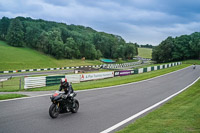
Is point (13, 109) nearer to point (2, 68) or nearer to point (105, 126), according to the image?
point (105, 126)

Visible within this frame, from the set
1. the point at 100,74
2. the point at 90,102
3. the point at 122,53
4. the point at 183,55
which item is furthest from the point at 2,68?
the point at 183,55

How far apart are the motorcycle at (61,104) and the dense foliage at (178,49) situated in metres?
94.2

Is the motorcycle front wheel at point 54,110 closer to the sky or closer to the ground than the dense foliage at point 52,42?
closer to the ground

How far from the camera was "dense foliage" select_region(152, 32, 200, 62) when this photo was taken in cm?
9789

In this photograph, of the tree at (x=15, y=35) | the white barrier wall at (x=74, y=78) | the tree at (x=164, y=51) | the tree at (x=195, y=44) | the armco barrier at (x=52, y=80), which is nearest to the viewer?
the armco barrier at (x=52, y=80)

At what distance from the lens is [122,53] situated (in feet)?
385

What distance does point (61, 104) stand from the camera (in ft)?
29.5

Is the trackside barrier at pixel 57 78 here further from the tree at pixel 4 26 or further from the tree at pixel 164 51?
the tree at pixel 4 26

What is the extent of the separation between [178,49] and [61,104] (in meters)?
103

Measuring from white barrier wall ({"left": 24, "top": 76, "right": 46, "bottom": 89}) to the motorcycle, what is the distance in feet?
31.8

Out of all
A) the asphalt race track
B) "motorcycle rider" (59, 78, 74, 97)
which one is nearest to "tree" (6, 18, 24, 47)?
the asphalt race track

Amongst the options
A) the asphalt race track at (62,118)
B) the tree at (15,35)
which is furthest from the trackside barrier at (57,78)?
the tree at (15,35)

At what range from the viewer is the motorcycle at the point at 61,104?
8.42 m

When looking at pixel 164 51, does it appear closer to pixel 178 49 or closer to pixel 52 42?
pixel 178 49
